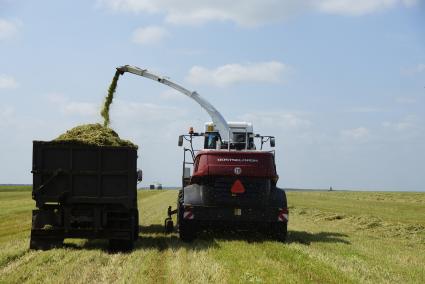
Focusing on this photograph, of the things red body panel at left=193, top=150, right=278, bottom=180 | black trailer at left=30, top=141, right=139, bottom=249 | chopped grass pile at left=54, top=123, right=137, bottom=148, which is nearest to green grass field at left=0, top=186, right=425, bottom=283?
black trailer at left=30, top=141, right=139, bottom=249

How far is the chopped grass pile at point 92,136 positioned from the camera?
564 inches

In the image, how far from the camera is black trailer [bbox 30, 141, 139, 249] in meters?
13.9

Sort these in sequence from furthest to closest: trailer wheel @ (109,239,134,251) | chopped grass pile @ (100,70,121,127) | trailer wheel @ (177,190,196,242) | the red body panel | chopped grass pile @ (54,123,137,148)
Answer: chopped grass pile @ (100,70,121,127) < the red body panel < trailer wheel @ (177,190,196,242) < chopped grass pile @ (54,123,137,148) < trailer wheel @ (109,239,134,251)

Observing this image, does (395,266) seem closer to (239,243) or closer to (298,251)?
(298,251)

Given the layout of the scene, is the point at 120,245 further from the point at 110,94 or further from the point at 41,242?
the point at 110,94

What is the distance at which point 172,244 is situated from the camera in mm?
14727

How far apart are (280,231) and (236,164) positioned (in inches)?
84.1

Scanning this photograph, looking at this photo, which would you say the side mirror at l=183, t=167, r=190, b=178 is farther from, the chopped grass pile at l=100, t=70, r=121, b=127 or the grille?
the chopped grass pile at l=100, t=70, r=121, b=127

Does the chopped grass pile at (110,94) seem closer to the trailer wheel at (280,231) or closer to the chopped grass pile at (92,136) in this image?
the chopped grass pile at (92,136)

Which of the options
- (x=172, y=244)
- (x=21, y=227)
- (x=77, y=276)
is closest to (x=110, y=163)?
(x=172, y=244)

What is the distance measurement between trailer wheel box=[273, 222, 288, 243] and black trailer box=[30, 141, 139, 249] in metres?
3.87

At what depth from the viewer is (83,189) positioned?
1410 cm

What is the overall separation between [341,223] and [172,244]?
11999 mm

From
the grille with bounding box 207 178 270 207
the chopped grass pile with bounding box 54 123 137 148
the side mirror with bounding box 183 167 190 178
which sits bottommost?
the grille with bounding box 207 178 270 207
